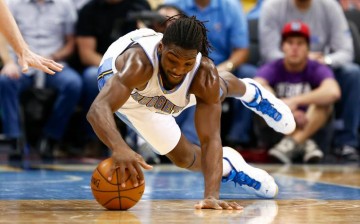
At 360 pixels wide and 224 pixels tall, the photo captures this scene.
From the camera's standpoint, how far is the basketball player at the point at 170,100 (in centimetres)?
413

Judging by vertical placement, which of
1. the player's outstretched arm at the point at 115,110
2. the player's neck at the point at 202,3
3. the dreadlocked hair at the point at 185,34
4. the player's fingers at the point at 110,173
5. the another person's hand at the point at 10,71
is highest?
the dreadlocked hair at the point at 185,34

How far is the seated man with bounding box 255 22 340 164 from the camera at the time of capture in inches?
350

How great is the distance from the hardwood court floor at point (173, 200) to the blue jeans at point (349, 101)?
6.25ft

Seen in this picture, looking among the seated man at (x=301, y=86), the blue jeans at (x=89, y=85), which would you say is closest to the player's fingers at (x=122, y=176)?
the blue jeans at (x=89, y=85)

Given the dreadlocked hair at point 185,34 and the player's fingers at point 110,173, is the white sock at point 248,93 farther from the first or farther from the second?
the player's fingers at point 110,173

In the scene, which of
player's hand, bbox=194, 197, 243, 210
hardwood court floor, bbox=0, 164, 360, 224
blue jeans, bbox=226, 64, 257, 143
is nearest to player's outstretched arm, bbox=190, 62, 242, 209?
player's hand, bbox=194, 197, 243, 210

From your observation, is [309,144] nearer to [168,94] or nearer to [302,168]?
[302,168]

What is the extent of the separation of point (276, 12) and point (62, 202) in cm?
547

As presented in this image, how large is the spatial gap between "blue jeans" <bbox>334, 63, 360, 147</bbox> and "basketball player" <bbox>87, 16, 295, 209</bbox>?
403 cm

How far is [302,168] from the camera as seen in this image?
8.30 meters

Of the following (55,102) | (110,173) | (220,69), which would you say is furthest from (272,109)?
(55,102)

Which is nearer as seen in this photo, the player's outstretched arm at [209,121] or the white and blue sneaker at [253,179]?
the player's outstretched arm at [209,121]

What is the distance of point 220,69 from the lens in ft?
29.2

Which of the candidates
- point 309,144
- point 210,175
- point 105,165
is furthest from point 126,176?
point 309,144
